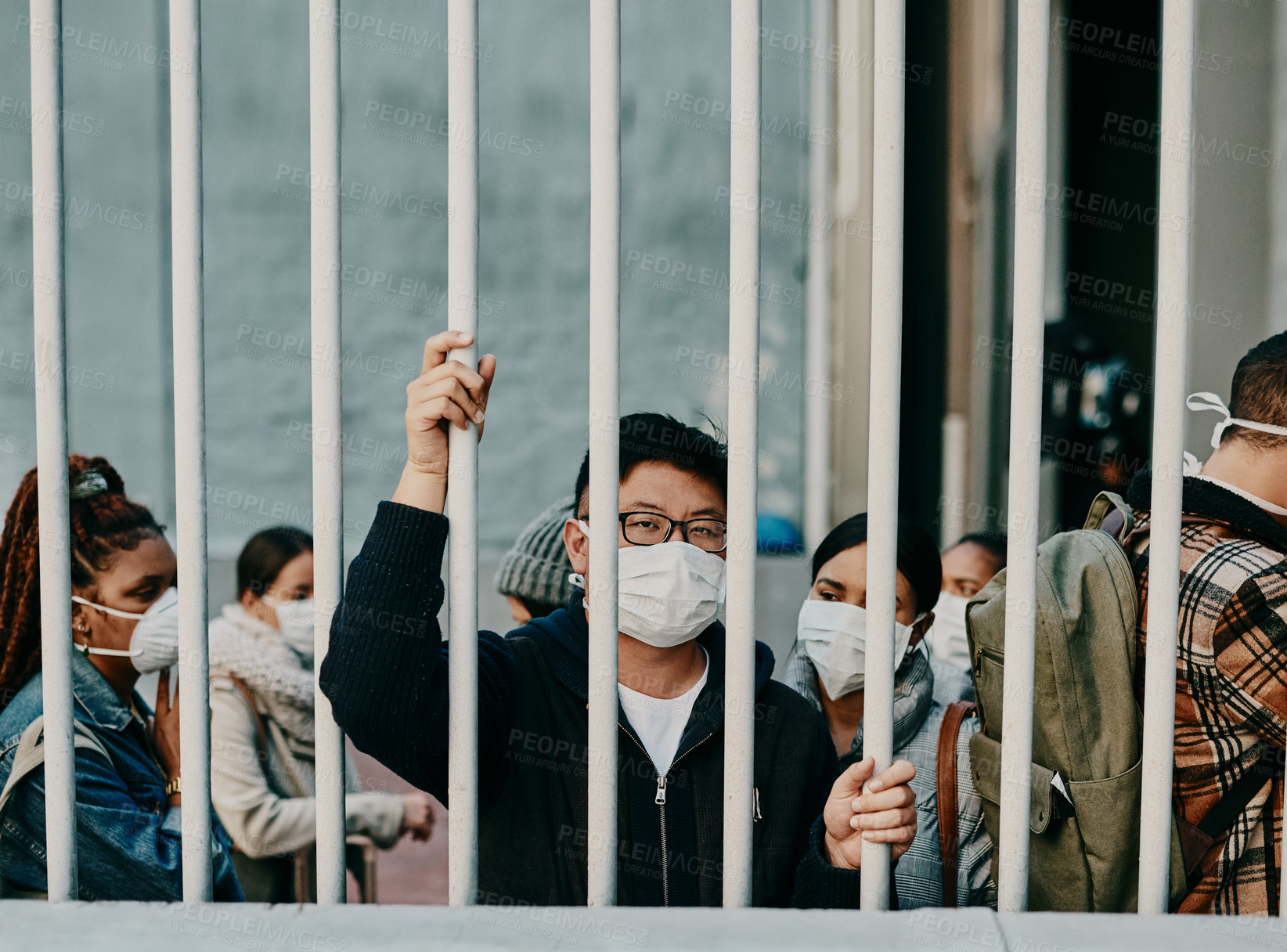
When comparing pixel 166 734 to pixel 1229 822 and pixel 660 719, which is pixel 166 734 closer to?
pixel 660 719

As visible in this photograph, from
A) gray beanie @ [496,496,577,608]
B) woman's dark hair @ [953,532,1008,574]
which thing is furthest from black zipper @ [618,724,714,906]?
woman's dark hair @ [953,532,1008,574]

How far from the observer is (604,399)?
1.12 metres

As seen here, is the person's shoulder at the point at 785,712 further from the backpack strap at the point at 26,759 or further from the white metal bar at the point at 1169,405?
the backpack strap at the point at 26,759

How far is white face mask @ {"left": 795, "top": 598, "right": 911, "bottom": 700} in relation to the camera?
2.36 metres

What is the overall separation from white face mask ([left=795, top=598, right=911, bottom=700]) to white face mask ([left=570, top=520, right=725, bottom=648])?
71 centimetres

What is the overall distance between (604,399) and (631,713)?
78 centimetres

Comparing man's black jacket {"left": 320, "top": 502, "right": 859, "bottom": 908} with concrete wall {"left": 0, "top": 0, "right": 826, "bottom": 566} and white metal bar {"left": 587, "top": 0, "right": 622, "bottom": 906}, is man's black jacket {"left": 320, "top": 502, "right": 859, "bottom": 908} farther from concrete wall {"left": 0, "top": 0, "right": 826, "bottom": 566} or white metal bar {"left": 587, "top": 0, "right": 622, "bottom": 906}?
concrete wall {"left": 0, "top": 0, "right": 826, "bottom": 566}

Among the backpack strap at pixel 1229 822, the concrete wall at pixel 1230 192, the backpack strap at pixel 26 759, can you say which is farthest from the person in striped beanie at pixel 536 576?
the concrete wall at pixel 1230 192

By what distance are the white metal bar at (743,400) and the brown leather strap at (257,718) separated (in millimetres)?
2110

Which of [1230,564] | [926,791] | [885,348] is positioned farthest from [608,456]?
[926,791]

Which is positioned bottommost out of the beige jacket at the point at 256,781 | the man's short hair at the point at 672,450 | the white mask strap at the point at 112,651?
the beige jacket at the point at 256,781

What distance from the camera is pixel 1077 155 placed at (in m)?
4.42

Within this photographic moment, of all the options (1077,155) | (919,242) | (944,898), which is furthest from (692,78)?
(944,898)

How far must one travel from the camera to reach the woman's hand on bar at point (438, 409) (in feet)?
3.82
